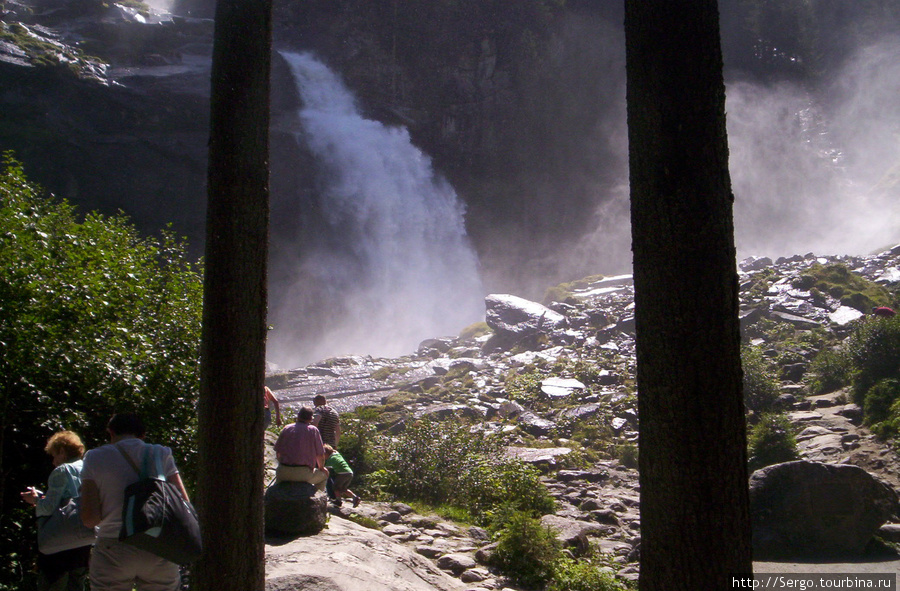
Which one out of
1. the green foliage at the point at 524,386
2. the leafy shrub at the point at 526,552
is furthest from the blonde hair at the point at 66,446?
the green foliage at the point at 524,386

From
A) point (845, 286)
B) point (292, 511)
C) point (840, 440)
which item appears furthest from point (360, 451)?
point (845, 286)

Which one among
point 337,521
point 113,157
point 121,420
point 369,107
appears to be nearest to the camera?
point 121,420

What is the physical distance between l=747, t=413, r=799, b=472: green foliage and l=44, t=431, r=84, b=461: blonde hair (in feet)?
28.0

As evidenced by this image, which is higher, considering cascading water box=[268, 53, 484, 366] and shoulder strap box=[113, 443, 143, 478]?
cascading water box=[268, 53, 484, 366]

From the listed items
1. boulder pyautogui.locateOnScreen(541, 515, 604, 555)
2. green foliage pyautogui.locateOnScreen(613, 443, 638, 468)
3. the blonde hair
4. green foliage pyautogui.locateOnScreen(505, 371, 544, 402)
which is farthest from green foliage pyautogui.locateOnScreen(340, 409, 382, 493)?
green foliage pyautogui.locateOnScreen(505, 371, 544, 402)

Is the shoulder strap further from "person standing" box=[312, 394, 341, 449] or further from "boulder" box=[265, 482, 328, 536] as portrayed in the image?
"person standing" box=[312, 394, 341, 449]

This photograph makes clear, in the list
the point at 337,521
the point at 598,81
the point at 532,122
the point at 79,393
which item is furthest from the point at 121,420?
the point at 598,81

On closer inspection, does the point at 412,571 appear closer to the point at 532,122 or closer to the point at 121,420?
the point at 121,420

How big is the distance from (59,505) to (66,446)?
34 centimetres

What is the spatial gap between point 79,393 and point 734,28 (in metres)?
45.1

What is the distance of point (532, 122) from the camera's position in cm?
4006

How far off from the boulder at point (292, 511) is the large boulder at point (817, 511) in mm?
4655

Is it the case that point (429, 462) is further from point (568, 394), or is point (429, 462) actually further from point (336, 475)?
point (568, 394)

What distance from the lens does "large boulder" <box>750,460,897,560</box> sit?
7258 millimetres
